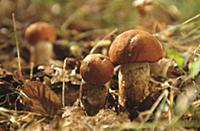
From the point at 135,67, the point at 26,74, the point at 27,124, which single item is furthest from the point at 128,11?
the point at 27,124

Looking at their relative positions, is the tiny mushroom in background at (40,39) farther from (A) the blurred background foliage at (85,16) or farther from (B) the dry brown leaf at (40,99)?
(B) the dry brown leaf at (40,99)

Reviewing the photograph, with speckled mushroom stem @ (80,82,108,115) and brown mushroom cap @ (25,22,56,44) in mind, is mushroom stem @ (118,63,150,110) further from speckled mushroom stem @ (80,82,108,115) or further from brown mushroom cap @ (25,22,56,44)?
brown mushroom cap @ (25,22,56,44)

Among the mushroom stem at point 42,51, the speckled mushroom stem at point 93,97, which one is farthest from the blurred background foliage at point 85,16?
the speckled mushroom stem at point 93,97

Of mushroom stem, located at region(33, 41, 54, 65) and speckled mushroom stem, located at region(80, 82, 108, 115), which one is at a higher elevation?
mushroom stem, located at region(33, 41, 54, 65)

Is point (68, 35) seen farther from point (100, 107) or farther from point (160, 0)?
point (100, 107)

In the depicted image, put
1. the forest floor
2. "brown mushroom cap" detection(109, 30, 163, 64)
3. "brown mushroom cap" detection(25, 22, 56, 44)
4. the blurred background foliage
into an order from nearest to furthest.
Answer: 1. the forest floor
2. "brown mushroom cap" detection(109, 30, 163, 64)
3. "brown mushroom cap" detection(25, 22, 56, 44)
4. the blurred background foliage

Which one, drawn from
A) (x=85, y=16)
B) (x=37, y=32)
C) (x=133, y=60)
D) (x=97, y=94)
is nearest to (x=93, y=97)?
(x=97, y=94)

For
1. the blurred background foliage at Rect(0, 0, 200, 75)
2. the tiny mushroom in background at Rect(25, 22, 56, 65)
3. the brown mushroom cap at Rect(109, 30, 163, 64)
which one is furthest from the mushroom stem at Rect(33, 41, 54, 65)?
the brown mushroom cap at Rect(109, 30, 163, 64)
